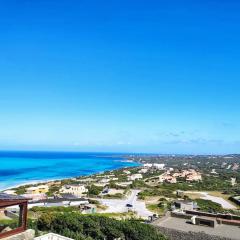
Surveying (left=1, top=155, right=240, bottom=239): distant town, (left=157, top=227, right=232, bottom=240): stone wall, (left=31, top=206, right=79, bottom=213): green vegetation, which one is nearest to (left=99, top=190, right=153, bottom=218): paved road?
(left=1, top=155, right=240, bottom=239): distant town

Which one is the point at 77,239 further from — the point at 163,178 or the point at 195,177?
the point at 195,177

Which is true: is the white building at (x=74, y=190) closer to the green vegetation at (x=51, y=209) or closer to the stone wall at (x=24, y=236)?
the green vegetation at (x=51, y=209)

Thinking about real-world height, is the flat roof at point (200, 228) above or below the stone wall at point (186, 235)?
above

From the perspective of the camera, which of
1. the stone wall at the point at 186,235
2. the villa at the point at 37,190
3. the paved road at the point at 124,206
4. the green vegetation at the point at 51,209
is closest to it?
the stone wall at the point at 186,235

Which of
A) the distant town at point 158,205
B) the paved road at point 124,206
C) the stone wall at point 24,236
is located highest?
→ the stone wall at point 24,236

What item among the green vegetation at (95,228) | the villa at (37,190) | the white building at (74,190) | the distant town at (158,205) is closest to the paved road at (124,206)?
the distant town at (158,205)

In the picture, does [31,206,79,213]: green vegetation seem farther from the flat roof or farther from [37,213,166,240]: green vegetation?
the flat roof

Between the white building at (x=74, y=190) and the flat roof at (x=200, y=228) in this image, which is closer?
the flat roof at (x=200, y=228)

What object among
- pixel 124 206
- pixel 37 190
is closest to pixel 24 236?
pixel 124 206
